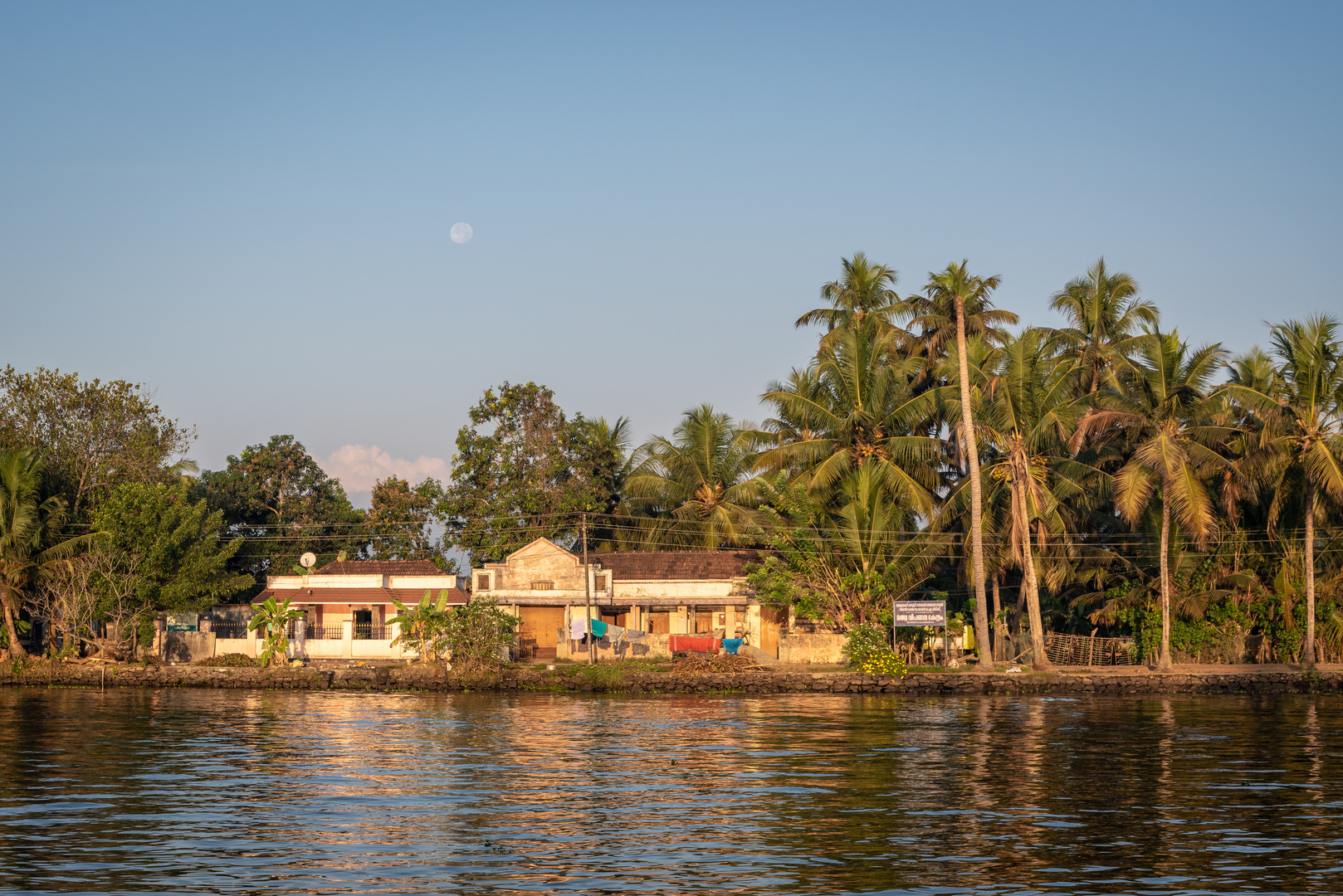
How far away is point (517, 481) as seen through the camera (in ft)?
207

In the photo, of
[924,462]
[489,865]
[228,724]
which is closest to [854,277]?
[924,462]

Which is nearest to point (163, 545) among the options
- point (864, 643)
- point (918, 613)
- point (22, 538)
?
point (22, 538)

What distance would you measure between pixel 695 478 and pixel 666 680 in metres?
17.1

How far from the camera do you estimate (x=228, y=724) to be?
3200cm

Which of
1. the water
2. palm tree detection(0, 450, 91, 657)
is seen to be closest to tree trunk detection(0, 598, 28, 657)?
palm tree detection(0, 450, 91, 657)

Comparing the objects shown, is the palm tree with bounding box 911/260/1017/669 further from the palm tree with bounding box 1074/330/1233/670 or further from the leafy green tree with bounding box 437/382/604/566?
the leafy green tree with bounding box 437/382/604/566

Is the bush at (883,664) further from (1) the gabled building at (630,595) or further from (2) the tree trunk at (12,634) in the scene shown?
(2) the tree trunk at (12,634)

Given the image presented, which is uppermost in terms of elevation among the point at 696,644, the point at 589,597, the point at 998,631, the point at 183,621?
the point at 589,597

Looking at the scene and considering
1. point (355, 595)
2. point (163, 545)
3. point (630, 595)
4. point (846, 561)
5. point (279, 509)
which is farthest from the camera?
point (279, 509)

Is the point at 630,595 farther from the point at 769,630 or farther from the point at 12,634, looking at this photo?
the point at 12,634

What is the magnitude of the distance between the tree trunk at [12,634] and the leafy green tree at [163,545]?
4.62m

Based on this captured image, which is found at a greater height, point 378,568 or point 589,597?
point 378,568

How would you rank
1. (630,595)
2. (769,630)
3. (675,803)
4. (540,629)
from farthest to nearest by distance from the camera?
(540,629)
(630,595)
(769,630)
(675,803)

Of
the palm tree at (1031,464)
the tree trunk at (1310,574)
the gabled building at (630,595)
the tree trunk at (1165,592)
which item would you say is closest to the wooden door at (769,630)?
the gabled building at (630,595)
